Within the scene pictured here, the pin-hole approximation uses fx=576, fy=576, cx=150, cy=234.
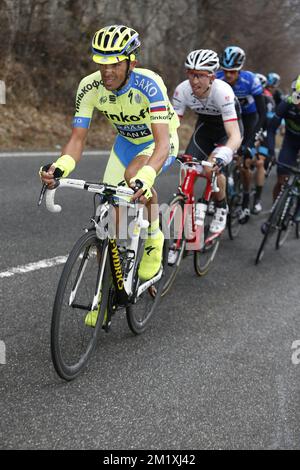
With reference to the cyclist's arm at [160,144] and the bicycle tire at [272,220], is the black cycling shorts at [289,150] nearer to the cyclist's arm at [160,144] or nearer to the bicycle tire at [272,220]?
the bicycle tire at [272,220]

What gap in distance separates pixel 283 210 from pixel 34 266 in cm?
315

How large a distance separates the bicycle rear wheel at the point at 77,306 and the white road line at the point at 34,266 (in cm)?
156

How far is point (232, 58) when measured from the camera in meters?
7.12

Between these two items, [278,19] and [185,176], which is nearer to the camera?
[185,176]

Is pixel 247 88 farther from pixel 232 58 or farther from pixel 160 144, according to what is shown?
pixel 160 144

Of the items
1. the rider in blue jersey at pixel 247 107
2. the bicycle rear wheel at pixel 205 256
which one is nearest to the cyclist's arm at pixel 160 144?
the bicycle rear wheel at pixel 205 256

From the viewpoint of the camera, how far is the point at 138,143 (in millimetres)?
4484

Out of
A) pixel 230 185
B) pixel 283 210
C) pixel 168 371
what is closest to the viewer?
pixel 168 371

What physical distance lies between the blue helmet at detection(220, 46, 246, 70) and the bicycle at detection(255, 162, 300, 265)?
1.36m

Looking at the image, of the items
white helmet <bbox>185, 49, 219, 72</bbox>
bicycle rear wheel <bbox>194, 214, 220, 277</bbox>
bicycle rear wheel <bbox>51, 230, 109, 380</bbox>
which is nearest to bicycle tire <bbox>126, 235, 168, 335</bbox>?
bicycle rear wheel <bbox>51, 230, 109, 380</bbox>

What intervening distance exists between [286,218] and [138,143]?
3312 millimetres

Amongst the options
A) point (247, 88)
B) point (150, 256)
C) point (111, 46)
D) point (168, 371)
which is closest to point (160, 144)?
point (111, 46)
